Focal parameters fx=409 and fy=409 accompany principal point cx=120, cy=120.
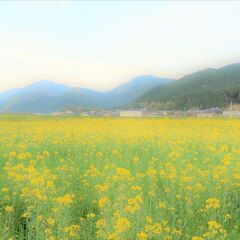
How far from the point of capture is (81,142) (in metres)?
15.8

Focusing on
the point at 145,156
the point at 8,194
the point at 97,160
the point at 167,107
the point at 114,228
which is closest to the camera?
the point at 114,228

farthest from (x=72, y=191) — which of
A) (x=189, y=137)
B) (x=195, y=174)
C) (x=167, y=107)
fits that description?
(x=167, y=107)

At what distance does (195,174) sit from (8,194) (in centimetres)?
392

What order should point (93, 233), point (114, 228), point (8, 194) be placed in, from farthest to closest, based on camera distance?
1. point (8, 194)
2. point (93, 233)
3. point (114, 228)

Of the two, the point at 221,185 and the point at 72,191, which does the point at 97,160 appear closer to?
the point at 72,191

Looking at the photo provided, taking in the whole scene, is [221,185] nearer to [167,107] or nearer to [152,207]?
[152,207]

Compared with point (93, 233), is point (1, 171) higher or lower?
higher

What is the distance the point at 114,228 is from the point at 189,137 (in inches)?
488

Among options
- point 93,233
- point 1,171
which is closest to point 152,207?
point 93,233

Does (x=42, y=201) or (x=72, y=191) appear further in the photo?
(x=72, y=191)

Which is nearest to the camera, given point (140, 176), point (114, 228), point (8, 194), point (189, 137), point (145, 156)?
point (114, 228)

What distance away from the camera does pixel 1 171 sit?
9359 millimetres

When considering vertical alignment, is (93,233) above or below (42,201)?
below

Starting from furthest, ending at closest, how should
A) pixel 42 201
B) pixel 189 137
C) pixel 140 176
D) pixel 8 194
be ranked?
pixel 189 137 → pixel 140 176 → pixel 8 194 → pixel 42 201
